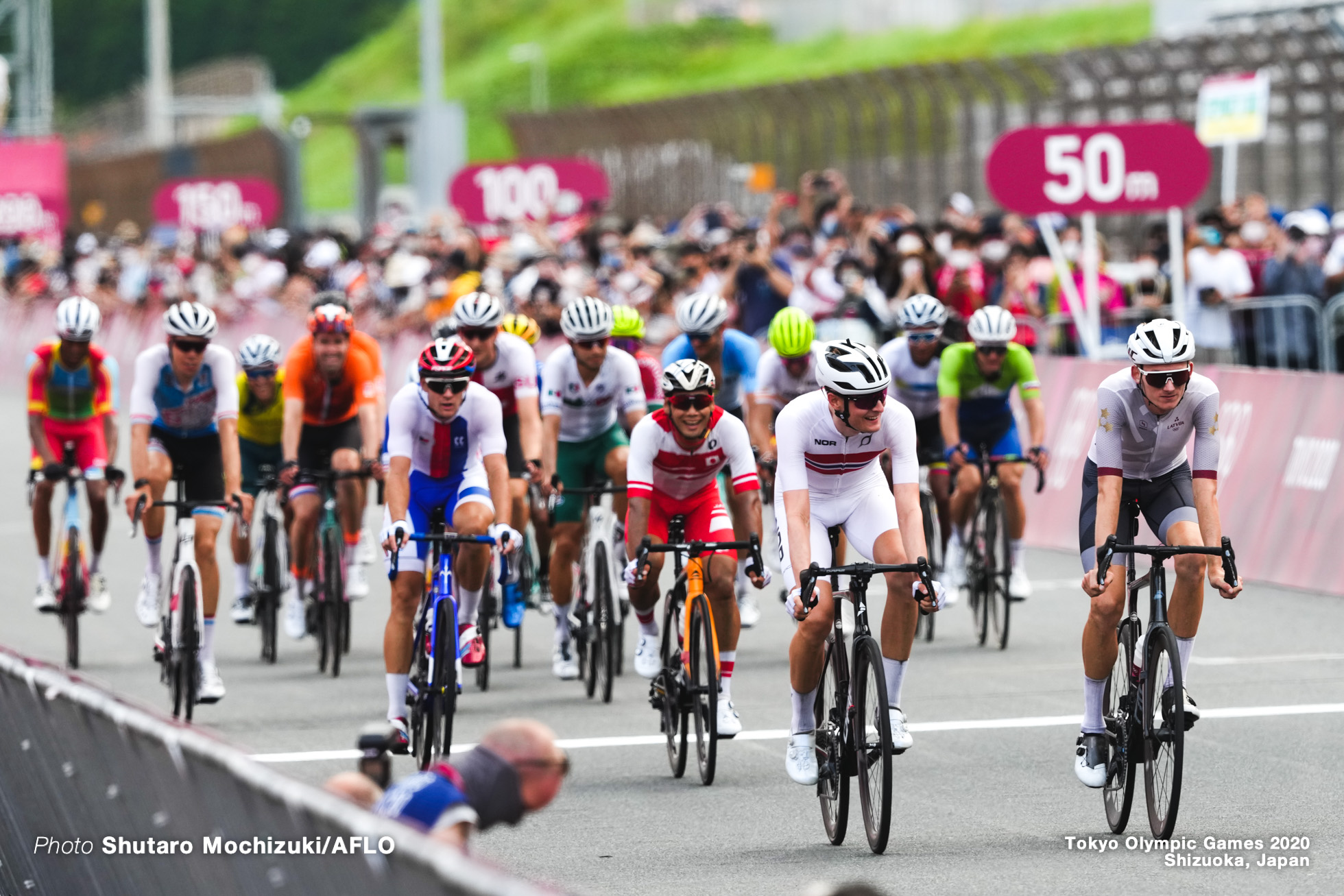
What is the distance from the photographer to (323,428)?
13359mm

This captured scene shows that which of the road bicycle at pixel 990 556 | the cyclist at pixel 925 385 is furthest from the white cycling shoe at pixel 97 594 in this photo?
the road bicycle at pixel 990 556

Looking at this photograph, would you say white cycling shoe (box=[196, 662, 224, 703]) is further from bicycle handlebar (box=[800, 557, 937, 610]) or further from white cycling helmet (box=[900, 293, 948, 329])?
white cycling helmet (box=[900, 293, 948, 329])

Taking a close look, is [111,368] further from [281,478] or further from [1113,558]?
[1113,558]

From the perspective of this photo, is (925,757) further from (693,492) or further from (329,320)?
(329,320)

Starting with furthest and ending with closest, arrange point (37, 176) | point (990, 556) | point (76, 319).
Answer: point (37, 176), point (990, 556), point (76, 319)

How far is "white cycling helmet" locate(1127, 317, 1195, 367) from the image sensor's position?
27.5 ft

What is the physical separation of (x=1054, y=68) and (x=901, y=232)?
5294 mm

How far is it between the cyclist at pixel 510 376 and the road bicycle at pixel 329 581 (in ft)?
2.98

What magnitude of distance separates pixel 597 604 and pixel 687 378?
6.81 ft

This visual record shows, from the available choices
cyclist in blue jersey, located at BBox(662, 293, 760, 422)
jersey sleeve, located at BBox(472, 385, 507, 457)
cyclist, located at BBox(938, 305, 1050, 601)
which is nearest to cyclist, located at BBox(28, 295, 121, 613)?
cyclist in blue jersey, located at BBox(662, 293, 760, 422)

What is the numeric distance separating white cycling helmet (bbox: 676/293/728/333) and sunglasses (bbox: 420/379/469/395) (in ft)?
9.16

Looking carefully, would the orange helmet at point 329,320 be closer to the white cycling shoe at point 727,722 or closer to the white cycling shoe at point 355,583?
the white cycling shoe at point 355,583

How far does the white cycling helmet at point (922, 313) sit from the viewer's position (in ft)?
44.2

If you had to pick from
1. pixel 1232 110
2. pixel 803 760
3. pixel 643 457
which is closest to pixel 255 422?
pixel 643 457
